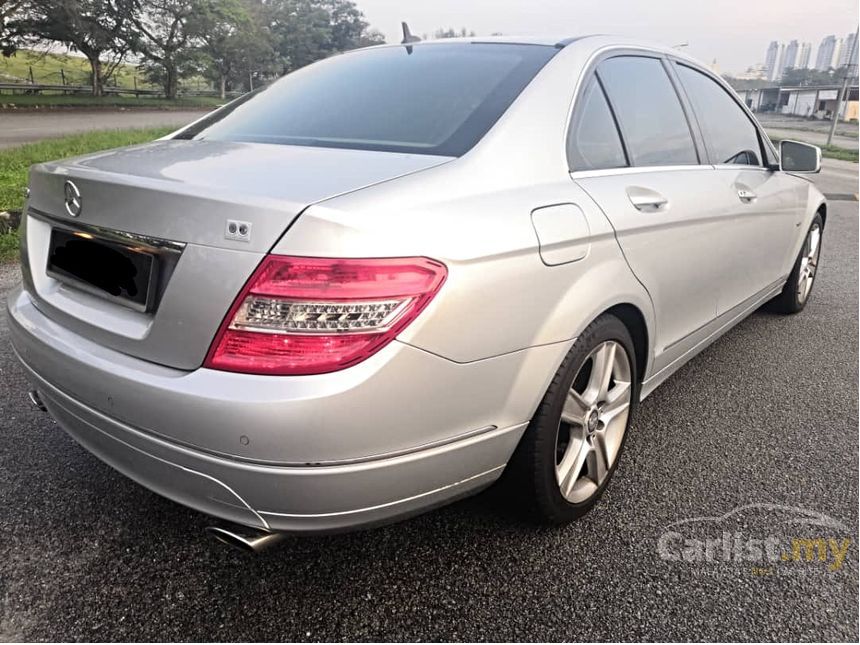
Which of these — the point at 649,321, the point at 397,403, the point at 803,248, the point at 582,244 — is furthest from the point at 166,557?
the point at 803,248

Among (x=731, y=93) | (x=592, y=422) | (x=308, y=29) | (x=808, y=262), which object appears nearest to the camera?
(x=592, y=422)

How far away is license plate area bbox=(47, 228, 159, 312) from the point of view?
1586mm

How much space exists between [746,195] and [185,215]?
2.57 m

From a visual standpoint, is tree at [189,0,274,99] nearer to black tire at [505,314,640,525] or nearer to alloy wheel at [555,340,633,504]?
alloy wheel at [555,340,633,504]

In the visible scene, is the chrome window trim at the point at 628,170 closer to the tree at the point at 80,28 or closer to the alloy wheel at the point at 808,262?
the alloy wheel at the point at 808,262

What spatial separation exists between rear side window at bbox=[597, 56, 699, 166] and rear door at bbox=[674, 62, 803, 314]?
209 millimetres

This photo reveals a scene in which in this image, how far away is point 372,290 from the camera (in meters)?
1.42

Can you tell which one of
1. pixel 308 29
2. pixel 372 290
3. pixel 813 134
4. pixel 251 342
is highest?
pixel 308 29

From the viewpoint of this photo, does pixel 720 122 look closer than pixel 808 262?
Yes

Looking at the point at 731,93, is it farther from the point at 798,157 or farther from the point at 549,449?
the point at 549,449

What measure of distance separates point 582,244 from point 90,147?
10.1m

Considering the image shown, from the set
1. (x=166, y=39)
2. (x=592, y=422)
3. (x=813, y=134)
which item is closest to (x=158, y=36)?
(x=166, y=39)

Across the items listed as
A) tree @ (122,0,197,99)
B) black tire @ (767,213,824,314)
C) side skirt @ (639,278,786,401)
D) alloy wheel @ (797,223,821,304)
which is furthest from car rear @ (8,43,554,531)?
tree @ (122,0,197,99)

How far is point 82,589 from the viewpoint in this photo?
1804mm
